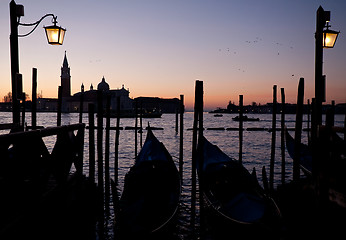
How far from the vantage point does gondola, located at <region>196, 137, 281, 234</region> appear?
4.82 metres

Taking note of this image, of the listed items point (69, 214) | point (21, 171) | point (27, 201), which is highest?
point (21, 171)

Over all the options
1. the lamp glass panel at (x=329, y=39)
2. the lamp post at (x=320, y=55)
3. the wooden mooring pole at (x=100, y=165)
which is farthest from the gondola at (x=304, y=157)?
the wooden mooring pole at (x=100, y=165)

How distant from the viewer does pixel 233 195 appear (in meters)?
5.56

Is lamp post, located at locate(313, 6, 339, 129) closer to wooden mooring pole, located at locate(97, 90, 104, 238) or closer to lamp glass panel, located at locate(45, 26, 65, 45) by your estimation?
wooden mooring pole, located at locate(97, 90, 104, 238)

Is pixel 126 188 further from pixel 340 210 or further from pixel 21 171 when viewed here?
pixel 340 210

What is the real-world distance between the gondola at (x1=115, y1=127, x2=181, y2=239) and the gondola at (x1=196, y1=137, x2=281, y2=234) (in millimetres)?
625

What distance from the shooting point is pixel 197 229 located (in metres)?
6.04

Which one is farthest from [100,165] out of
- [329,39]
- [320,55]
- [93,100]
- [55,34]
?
[93,100]

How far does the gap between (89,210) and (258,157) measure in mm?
13085

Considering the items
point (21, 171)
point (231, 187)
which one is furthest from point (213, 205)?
point (21, 171)

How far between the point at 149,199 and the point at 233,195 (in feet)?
4.90

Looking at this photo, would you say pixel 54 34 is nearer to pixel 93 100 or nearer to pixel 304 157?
pixel 304 157

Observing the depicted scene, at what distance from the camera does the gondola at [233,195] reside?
15.8ft

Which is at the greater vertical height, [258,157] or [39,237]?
[39,237]
